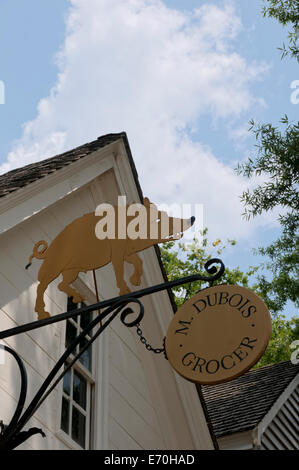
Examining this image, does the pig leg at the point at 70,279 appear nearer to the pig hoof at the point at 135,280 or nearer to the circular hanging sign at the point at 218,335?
the pig hoof at the point at 135,280

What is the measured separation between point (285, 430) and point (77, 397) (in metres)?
4.63

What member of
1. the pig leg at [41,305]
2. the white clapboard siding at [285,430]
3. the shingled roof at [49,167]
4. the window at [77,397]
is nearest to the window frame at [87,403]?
the window at [77,397]

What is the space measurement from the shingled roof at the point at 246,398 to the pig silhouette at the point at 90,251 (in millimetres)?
4871

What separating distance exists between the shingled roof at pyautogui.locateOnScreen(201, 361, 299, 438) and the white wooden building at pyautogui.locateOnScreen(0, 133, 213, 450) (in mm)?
1047

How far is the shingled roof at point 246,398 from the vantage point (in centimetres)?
891

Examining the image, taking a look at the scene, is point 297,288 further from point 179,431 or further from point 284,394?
point 179,431

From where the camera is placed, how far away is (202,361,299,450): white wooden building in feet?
28.4

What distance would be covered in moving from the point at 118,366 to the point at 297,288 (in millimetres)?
6643

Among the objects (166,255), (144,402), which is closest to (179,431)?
(144,402)

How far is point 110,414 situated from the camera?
647 centimetres

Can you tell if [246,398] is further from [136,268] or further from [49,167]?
[136,268]

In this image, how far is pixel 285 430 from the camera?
9672mm

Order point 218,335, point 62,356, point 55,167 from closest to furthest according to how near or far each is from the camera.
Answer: point 62,356 < point 218,335 < point 55,167

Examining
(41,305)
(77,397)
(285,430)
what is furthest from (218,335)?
(285,430)
